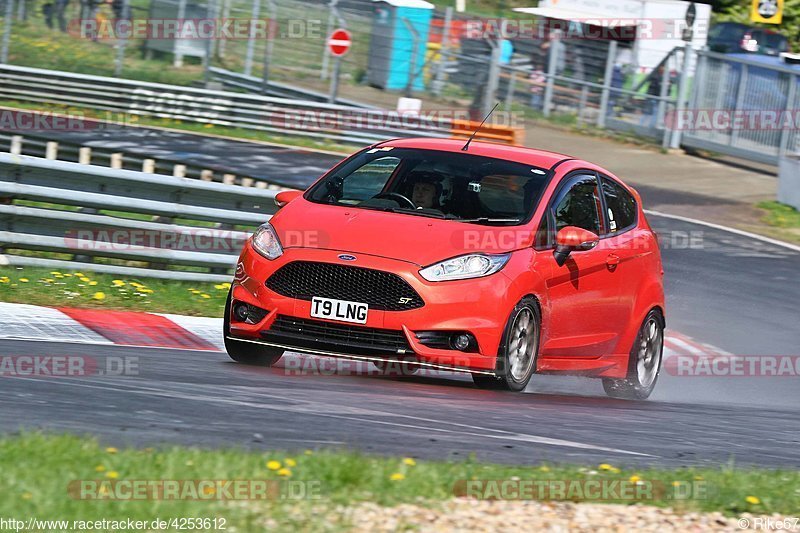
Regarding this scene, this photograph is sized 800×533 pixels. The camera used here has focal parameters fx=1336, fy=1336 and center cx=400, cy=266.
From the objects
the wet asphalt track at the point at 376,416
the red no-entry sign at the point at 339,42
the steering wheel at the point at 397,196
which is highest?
the red no-entry sign at the point at 339,42

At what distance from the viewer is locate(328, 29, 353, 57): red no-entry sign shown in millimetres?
30344

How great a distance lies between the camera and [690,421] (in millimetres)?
8273

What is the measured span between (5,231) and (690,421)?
20.1 feet

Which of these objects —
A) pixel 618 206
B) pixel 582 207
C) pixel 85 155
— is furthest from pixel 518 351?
pixel 85 155

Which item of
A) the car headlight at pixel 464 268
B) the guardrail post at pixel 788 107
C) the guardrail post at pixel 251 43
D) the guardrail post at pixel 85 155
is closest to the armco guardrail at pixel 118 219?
the car headlight at pixel 464 268

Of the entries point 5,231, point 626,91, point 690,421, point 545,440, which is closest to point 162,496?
point 545,440

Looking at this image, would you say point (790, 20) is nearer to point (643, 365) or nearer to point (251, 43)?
point (251, 43)

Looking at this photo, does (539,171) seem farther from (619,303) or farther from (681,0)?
(681,0)

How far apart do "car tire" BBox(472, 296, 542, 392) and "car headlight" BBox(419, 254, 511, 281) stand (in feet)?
1.01

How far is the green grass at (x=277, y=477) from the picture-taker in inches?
182

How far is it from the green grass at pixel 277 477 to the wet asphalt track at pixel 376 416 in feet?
1.09

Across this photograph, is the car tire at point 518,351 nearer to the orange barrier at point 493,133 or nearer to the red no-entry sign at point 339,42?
the orange barrier at point 493,133

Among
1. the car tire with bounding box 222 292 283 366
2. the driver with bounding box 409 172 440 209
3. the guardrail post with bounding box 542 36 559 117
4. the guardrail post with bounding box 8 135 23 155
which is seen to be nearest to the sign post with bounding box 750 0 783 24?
the guardrail post with bounding box 542 36 559 117

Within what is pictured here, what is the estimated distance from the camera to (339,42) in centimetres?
3059
